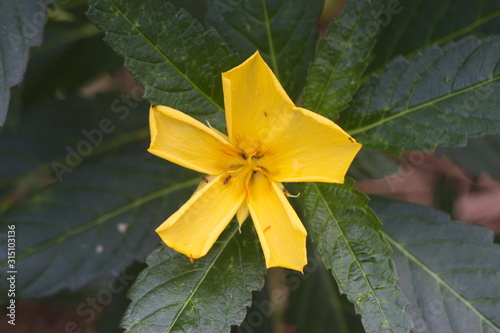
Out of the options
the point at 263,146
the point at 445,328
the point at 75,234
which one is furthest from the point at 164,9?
the point at 445,328

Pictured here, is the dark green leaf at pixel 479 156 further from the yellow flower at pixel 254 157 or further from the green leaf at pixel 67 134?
the green leaf at pixel 67 134

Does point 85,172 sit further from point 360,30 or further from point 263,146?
point 360,30


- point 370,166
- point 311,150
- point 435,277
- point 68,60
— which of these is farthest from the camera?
point 68,60

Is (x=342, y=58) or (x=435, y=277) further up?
(x=342, y=58)

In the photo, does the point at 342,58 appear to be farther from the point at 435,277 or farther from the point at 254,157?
the point at 435,277

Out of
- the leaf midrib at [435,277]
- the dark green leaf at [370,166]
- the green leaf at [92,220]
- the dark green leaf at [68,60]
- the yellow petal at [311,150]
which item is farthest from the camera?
the dark green leaf at [68,60]

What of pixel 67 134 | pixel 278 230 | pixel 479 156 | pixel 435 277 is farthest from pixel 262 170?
pixel 479 156

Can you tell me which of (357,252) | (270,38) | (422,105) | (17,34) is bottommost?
(357,252)

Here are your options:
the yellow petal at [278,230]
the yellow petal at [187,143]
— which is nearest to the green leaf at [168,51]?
the yellow petal at [187,143]
